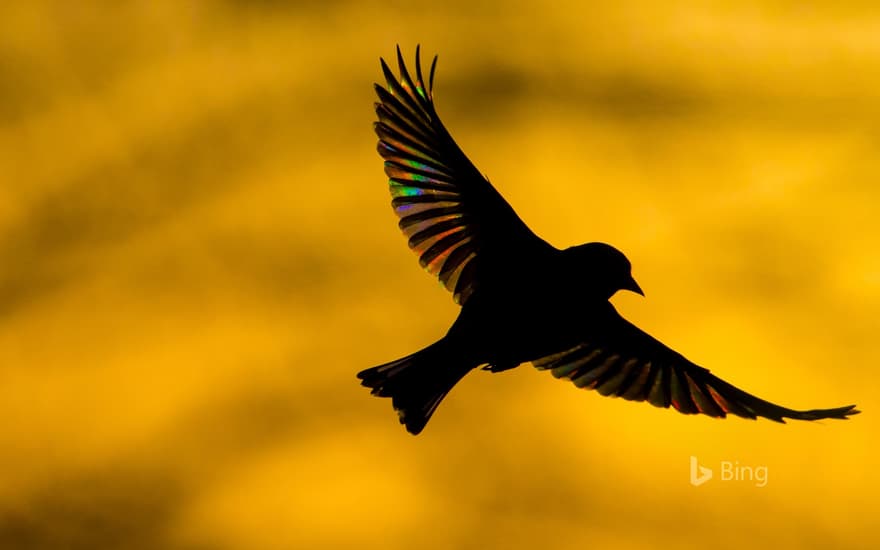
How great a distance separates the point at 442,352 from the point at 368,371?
639 mm

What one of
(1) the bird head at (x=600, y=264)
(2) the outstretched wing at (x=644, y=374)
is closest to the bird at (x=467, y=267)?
(1) the bird head at (x=600, y=264)

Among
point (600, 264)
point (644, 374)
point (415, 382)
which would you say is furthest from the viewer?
point (644, 374)

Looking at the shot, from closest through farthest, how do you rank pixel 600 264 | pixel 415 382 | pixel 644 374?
pixel 600 264, pixel 415 382, pixel 644 374

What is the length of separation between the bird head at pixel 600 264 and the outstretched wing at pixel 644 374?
1345 mm

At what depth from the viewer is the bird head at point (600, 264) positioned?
11.0 m

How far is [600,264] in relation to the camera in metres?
11.0

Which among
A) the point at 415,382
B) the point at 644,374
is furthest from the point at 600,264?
the point at 644,374

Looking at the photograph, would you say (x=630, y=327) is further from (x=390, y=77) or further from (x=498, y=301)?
(x=390, y=77)

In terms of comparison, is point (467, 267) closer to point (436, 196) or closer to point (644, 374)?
point (436, 196)

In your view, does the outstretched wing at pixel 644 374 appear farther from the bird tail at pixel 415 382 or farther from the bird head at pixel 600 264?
the bird tail at pixel 415 382

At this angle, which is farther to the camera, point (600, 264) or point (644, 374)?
point (644, 374)

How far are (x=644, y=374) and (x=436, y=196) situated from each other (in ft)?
8.64

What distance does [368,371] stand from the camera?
11.4 meters

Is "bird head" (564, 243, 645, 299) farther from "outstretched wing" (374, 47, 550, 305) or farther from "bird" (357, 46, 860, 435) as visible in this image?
"outstretched wing" (374, 47, 550, 305)
